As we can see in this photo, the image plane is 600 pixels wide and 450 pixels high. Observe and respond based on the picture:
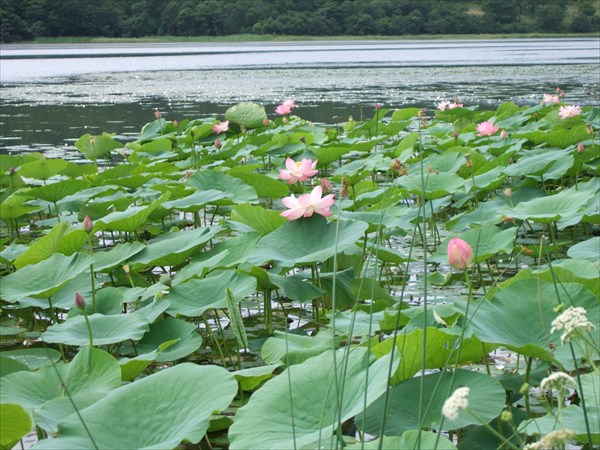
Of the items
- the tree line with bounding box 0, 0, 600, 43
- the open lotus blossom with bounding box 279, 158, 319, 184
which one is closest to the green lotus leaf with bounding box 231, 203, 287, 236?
the open lotus blossom with bounding box 279, 158, 319, 184

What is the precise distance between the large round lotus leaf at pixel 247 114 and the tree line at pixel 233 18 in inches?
1835

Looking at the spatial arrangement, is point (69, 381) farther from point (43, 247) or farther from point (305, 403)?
point (43, 247)

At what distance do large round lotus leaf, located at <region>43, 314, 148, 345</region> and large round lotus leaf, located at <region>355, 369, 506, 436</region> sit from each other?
67 centimetres

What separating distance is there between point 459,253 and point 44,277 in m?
1.26

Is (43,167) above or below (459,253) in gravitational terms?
below

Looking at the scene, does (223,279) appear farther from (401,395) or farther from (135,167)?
(135,167)

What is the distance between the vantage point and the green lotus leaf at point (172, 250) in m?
2.55

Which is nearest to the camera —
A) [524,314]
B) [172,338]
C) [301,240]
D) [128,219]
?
[524,314]

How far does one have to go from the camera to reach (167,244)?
2.66 metres

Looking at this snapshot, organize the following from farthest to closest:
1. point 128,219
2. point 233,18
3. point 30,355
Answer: point 233,18, point 128,219, point 30,355

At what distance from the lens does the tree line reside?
168 feet

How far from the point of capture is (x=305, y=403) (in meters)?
1.46

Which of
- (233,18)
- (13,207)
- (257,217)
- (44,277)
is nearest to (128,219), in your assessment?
(257,217)

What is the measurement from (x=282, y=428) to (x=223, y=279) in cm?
90
